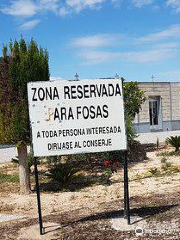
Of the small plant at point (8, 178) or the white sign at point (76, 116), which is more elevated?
the white sign at point (76, 116)

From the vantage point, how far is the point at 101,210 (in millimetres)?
8344

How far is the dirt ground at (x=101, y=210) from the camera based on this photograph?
6637 millimetres

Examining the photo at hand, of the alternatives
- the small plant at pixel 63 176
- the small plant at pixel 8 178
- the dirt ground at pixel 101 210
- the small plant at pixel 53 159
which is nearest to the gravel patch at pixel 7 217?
the dirt ground at pixel 101 210

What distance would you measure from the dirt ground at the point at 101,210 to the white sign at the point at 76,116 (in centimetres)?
141

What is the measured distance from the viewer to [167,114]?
134ft

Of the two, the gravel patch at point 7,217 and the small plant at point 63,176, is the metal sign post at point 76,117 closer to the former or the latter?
the gravel patch at point 7,217

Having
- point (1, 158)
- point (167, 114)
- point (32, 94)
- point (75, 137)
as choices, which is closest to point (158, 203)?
point (75, 137)

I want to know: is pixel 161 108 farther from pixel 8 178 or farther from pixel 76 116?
pixel 76 116

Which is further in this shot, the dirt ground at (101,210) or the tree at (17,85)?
the tree at (17,85)

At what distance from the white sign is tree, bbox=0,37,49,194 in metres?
3.94

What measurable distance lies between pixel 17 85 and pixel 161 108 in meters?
31.1

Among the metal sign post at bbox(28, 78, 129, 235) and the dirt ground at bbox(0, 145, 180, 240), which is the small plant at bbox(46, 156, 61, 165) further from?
the metal sign post at bbox(28, 78, 129, 235)

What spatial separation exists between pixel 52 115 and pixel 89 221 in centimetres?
217

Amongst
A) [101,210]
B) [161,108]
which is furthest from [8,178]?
[161,108]
